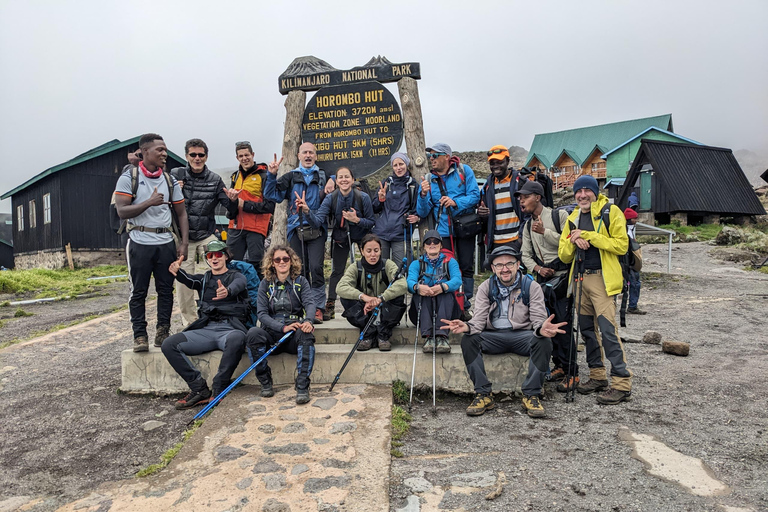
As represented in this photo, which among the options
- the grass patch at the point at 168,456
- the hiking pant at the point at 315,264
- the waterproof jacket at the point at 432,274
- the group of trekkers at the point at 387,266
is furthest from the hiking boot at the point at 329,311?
the grass patch at the point at 168,456

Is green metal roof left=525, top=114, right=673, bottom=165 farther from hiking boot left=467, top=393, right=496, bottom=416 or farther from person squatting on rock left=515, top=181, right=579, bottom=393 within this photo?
hiking boot left=467, top=393, right=496, bottom=416

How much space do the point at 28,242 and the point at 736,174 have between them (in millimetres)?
37445

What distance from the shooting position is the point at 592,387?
5.21 m

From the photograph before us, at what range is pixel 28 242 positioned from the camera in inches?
1081

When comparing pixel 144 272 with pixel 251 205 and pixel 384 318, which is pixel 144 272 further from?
pixel 384 318

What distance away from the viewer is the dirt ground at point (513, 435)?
324 centimetres

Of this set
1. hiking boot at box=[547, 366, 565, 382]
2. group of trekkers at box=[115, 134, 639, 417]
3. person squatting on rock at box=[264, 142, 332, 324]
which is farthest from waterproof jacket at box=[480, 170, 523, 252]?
person squatting on rock at box=[264, 142, 332, 324]

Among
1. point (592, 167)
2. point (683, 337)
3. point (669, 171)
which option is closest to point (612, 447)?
point (683, 337)

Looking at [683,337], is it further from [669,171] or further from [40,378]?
[669,171]

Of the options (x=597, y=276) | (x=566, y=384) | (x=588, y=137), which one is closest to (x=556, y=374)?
(x=566, y=384)

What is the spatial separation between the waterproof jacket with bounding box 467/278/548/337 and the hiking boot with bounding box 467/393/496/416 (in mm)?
608

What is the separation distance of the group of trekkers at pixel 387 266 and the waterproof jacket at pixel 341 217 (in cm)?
2

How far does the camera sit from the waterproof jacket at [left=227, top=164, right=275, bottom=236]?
20.8 ft

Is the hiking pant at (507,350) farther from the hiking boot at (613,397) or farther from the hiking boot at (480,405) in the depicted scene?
the hiking boot at (613,397)
